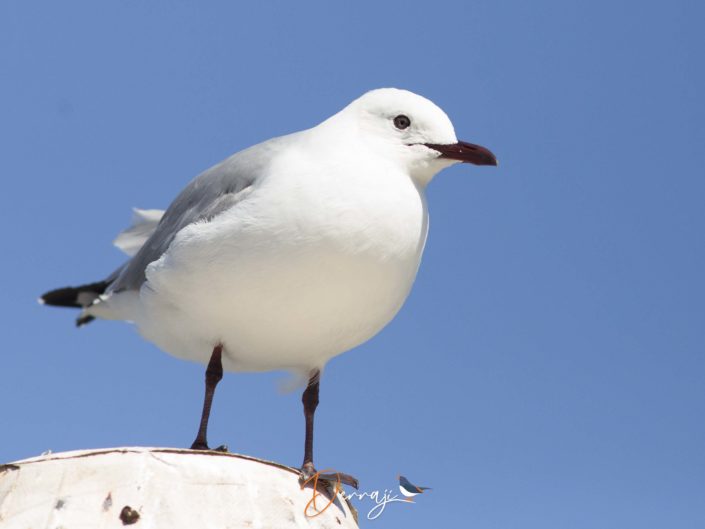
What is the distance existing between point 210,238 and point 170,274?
35 centimetres

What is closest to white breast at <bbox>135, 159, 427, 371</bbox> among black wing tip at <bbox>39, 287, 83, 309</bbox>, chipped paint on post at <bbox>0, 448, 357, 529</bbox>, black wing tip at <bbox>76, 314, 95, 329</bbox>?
chipped paint on post at <bbox>0, 448, 357, 529</bbox>

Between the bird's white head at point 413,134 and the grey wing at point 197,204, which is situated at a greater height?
the bird's white head at point 413,134

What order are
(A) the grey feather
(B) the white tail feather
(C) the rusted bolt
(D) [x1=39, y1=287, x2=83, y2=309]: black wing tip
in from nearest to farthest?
(C) the rusted bolt < (A) the grey feather < (B) the white tail feather < (D) [x1=39, y1=287, x2=83, y2=309]: black wing tip

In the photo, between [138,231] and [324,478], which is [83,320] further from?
[324,478]

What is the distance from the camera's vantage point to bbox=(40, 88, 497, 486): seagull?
5.03 meters

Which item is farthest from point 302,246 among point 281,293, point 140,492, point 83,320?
point 83,320

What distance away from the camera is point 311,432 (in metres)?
5.63

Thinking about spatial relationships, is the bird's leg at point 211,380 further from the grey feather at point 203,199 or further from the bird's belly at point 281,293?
the grey feather at point 203,199

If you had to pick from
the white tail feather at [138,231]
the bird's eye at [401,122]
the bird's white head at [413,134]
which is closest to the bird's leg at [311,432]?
the bird's white head at [413,134]

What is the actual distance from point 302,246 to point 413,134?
3.28ft

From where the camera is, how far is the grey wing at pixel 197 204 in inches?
213

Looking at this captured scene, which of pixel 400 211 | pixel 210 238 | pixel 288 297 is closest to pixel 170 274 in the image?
pixel 210 238

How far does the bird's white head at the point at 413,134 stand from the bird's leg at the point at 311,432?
122cm

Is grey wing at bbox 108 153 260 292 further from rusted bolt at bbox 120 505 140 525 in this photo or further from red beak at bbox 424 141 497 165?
rusted bolt at bbox 120 505 140 525
